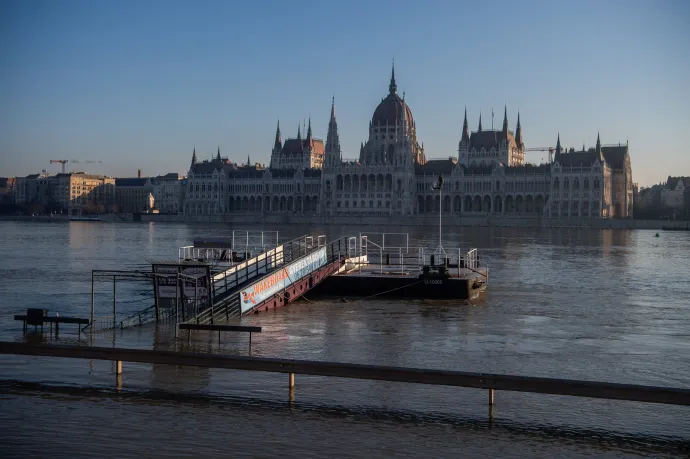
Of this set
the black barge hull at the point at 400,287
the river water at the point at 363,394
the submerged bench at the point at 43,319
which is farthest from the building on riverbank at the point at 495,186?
the submerged bench at the point at 43,319

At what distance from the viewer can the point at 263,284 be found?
1107 inches

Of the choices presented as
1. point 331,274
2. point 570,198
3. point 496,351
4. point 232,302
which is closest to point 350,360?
point 496,351

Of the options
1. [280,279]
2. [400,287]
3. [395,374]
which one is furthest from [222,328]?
[400,287]

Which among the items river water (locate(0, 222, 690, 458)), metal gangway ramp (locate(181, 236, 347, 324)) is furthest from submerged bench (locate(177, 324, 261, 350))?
metal gangway ramp (locate(181, 236, 347, 324))

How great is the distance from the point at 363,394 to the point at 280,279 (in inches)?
582

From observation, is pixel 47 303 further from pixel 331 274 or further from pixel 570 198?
pixel 570 198

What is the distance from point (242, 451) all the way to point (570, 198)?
168 metres

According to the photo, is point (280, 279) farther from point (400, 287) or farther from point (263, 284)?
A: point (400, 287)

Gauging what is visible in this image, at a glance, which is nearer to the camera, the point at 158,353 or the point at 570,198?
the point at 158,353

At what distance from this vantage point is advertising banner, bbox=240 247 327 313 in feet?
87.5

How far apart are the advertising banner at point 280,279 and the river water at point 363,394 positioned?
2.62 ft

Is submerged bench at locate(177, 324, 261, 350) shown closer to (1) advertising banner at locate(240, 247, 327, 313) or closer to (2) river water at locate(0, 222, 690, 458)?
(2) river water at locate(0, 222, 690, 458)

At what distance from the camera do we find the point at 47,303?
30.8m

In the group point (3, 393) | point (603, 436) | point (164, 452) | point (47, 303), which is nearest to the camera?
point (164, 452)
